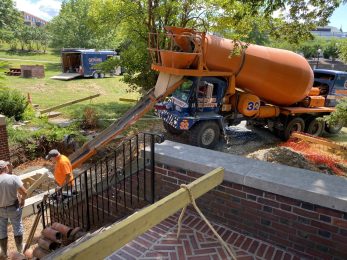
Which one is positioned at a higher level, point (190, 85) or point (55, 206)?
point (190, 85)

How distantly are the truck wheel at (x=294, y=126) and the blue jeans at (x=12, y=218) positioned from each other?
29.1 ft

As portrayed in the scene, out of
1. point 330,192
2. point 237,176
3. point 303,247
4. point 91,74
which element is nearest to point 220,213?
point 237,176

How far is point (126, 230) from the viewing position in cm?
208

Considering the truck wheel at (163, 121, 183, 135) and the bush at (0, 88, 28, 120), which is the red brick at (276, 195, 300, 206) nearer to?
the truck wheel at (163, 121, 183, 135)

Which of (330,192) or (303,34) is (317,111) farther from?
(330,192)

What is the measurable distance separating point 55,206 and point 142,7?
1022 cm

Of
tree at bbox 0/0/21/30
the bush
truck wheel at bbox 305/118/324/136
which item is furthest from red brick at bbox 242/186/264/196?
tree at bbox 0/0/21/30

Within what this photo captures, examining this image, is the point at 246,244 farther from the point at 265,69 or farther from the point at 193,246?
the point at 265,69

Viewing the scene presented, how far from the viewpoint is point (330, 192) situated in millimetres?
3123

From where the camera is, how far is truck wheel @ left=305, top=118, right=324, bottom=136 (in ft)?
40.1

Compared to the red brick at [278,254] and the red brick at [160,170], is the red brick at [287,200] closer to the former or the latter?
the red brick at [278,254]

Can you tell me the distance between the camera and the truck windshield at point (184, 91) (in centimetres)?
961

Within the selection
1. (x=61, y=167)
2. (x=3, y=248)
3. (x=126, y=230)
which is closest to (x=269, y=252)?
(x=126, y=230)

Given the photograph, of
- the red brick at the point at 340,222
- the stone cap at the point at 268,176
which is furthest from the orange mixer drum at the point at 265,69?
the red brick at the point at 340,222
